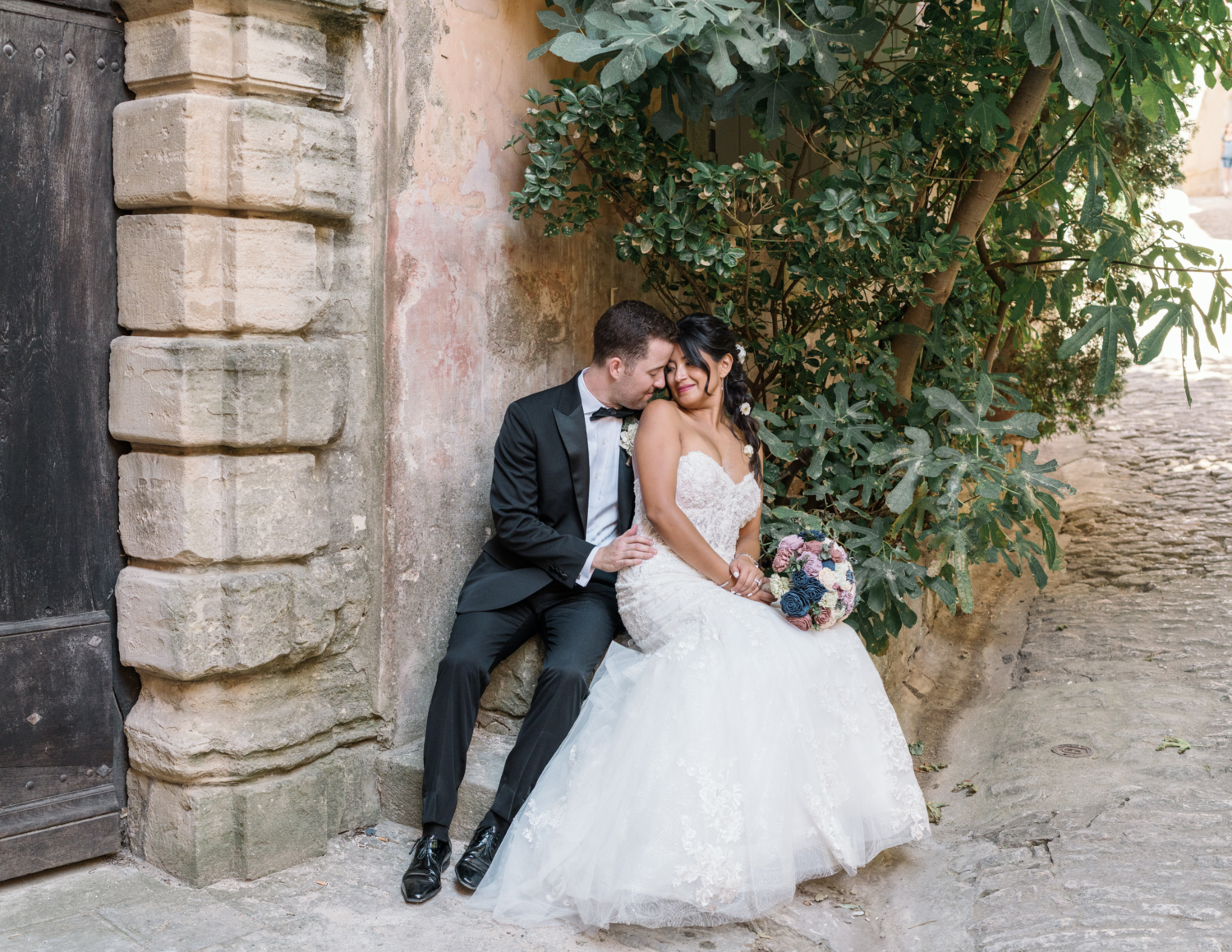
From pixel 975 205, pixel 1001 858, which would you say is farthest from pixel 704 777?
pixel 975 205

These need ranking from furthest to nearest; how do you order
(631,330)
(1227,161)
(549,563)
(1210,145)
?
(1210,145) → (1227,161) → (631,330) → (549,563)

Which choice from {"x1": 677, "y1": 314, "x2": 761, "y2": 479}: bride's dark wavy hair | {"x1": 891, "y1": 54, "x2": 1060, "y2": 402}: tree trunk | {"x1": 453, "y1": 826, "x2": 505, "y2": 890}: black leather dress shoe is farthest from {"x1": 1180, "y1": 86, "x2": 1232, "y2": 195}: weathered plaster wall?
{"x1": 453, "y1": 826, "x2": 505, "y2": 890}: black leather dress shoe

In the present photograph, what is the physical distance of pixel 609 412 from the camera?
13.4ft

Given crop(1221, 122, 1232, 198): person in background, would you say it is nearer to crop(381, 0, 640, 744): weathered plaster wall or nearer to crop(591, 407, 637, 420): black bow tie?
crop(381, 0, 640, 744): weathered plaster wall

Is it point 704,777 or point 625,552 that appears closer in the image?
point 704,777

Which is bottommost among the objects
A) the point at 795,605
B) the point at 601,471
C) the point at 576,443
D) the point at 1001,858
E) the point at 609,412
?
the point at 1001,858

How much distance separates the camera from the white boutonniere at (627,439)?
4.12 metres

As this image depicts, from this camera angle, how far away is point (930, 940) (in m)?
3.51

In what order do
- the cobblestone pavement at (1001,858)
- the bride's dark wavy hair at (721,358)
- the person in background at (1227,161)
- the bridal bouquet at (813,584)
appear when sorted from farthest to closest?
1. the person in background at (1227,161)
2. the bride's dark wavy hair at (721,358)
3. the bridal bouquet at (813,584)
4. the cobblestone pavement at (1001,858)

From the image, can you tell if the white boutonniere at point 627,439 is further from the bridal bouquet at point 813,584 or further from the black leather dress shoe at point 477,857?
the black leather dress shoe at point 477,857

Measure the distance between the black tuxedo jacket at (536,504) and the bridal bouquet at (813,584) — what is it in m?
0.68

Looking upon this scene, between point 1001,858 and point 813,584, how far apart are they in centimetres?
118

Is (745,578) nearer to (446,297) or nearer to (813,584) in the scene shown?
(813,584)

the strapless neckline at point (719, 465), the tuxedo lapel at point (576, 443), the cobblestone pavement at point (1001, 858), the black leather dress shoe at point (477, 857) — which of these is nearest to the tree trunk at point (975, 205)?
the strapless neckline at point (719, 465)
